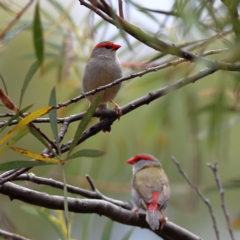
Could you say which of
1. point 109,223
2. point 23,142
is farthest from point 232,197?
point 109,223

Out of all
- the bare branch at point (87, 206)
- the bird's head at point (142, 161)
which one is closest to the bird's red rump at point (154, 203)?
the bird's head at point (142, 161)

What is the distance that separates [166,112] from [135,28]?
0.21m

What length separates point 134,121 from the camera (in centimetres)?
563

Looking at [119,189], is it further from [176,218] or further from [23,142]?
[176,218]

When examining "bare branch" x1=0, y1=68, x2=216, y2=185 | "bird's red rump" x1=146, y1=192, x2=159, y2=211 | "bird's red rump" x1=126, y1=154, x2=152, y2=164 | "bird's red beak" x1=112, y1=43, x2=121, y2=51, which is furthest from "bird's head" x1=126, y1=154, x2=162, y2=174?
"bare branch" x1=0, y1=68, x2=216, y2=185

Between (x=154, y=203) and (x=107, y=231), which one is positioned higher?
(x=154, y=203)

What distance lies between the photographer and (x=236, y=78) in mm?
1088

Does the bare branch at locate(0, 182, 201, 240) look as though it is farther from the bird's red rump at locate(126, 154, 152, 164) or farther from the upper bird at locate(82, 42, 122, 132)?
the bird's red rump at locate(126, 154, 152, 164)

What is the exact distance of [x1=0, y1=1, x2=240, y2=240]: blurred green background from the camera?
1222 millimetres

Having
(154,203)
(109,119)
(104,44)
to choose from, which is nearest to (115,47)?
(104,44)

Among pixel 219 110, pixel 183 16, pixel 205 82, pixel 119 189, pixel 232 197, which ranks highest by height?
pixel 232 197

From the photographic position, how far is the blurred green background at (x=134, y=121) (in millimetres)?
1222

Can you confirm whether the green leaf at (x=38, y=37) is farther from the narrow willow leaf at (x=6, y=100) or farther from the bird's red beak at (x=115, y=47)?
the bird's red beak at (x=115, y=47)

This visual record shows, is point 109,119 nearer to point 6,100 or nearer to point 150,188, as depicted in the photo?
point 6,100
